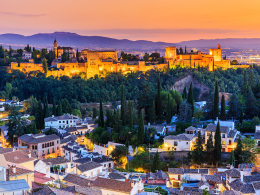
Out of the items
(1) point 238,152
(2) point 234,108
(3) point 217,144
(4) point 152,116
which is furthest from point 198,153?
(2) point 234,108

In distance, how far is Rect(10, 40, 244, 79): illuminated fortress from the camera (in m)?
49.4

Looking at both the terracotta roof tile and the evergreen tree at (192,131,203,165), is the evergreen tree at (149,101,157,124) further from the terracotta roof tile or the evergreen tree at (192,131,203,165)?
the terracotta roof tile

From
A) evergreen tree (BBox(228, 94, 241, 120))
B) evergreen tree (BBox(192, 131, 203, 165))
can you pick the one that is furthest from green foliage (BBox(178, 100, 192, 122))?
evergreen tree (BBox(192, 131, 203, 165))

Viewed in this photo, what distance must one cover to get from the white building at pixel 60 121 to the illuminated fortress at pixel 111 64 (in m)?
16.1

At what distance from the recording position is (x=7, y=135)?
2888 cm

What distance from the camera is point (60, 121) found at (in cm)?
3344

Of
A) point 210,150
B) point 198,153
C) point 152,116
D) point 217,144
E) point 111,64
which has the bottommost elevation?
point 198,153

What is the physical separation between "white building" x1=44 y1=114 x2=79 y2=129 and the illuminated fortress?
1608cm

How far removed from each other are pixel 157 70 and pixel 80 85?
12814 millimetres

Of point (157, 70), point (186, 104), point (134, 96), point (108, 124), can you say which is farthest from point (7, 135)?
point (157, 70)

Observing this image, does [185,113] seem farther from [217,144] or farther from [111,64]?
[111,64]

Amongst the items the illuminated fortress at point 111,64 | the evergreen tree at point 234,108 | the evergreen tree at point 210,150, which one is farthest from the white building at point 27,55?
the evergreen tree at point 210,150

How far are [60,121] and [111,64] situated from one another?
19.0 m

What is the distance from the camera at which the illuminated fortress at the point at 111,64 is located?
162ft
